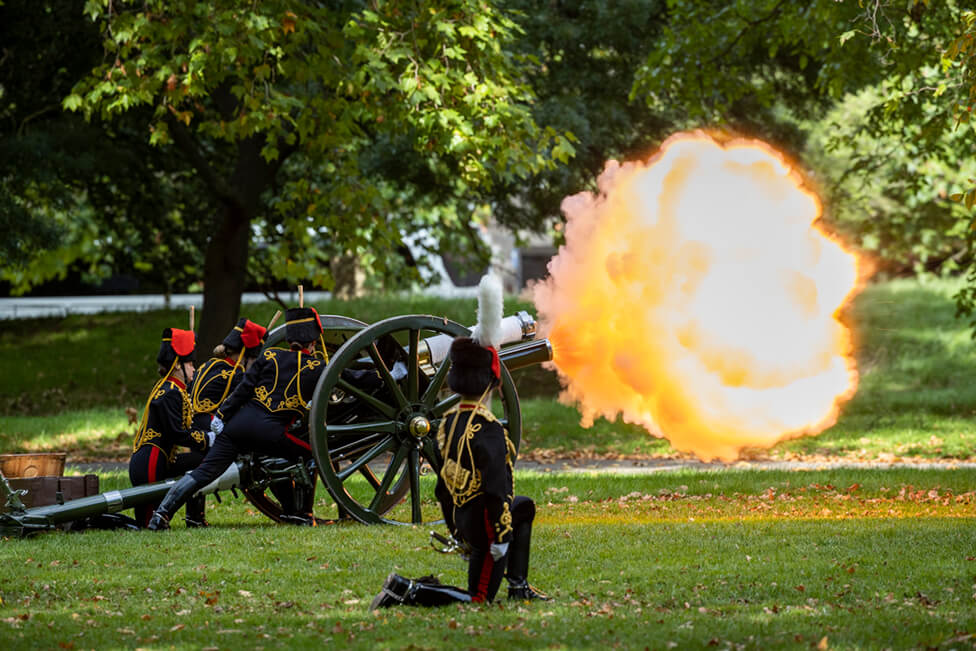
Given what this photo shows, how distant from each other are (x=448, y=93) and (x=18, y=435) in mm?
8341

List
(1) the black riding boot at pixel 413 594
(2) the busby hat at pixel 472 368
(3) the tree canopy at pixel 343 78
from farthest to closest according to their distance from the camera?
(3) the tree canopy at pixel 343 78 → (2) the busby hat at pixel 472 368 → (1) the black riding boot at pixel 413 594

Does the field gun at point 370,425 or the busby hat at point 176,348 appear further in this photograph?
the busby hat at point 176,348

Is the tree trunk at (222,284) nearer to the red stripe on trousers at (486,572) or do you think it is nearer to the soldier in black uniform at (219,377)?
the soldier in black uniform at (219,377)

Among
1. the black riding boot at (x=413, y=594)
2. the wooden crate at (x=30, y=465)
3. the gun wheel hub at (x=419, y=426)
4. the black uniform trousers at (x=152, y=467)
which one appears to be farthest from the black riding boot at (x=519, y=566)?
the wooden crate at (x=30, y=465)

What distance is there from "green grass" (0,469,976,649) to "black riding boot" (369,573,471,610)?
94 mm

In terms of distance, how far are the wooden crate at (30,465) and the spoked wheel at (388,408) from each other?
2.25 m

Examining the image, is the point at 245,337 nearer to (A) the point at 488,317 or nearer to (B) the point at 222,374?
(B) the point at 222,374

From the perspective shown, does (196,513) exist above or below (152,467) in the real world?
below

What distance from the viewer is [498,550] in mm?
6938

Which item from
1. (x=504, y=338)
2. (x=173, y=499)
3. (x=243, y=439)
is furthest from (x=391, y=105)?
(x=173, y=499)

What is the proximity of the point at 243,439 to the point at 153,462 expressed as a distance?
0.91 metres

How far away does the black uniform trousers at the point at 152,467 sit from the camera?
33.9 ft

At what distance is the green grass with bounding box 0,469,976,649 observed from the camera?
6270mm

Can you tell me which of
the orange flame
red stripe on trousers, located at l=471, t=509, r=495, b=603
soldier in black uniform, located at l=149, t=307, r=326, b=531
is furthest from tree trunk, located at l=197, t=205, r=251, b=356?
red stripe on trousers, located at l=471, t=509, r=495, b=603
